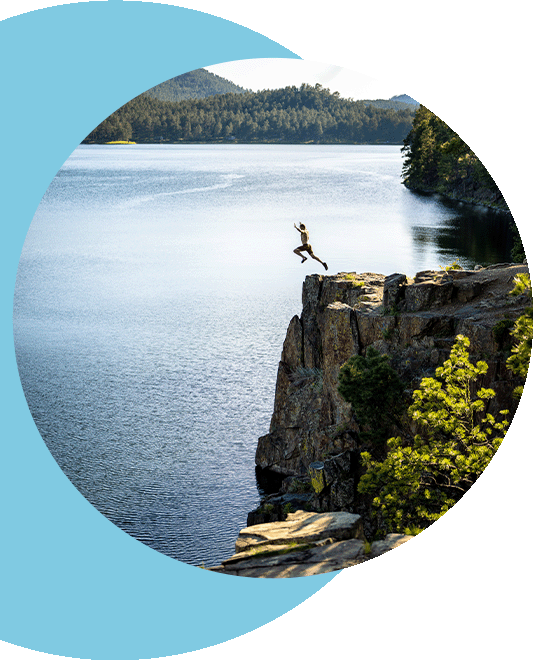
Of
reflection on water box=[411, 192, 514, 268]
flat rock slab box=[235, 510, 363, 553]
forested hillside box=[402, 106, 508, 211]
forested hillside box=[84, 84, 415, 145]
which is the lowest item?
flat rock slab box=[235, 510, 363, 553]

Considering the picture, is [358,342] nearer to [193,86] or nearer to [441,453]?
[441,453]

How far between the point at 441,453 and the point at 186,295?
36.4 metres

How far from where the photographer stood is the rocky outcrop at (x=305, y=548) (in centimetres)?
990

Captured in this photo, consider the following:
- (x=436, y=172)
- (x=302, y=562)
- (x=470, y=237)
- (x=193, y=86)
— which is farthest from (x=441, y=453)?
(x=436, y=172)

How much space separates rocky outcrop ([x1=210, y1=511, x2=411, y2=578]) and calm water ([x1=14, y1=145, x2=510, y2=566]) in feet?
36.7

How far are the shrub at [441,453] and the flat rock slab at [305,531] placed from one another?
276 centimetres

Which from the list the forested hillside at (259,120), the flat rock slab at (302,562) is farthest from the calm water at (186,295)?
the flat rock slab at (302,562)

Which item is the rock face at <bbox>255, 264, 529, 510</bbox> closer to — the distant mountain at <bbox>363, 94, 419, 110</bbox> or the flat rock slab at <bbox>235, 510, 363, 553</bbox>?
the distant mountain at <bbox>363, 94, 419, 110</bbox>

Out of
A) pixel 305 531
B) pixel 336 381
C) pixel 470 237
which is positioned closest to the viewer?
pixel 305 531

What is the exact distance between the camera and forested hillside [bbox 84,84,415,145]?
2166cm

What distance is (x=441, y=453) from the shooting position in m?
15.0

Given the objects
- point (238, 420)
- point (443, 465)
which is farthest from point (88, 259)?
point (443, 465)

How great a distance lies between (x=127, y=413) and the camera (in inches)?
1297

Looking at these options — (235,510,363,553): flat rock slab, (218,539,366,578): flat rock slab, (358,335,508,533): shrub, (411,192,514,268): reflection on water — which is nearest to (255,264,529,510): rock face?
(358,335,508,533): shrub
